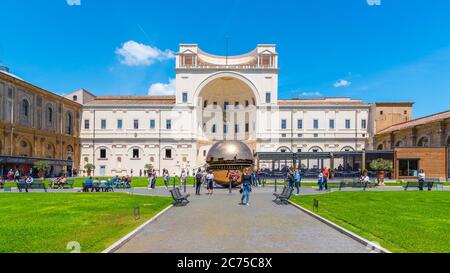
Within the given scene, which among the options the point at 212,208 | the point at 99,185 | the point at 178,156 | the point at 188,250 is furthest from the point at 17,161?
the point at 188,250

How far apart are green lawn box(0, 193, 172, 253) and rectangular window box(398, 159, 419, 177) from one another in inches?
1304

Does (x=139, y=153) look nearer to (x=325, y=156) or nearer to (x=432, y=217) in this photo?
(x=325, y=156)

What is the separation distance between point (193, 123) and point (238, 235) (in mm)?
50504

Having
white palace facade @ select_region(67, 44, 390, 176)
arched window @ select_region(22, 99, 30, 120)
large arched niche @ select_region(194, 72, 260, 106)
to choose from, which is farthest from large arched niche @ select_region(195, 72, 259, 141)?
arched window @ select_region(22, 99, 30, 120)

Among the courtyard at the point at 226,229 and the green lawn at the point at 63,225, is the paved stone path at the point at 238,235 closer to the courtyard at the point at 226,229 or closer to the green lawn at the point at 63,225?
the courtyard at the point at 226,229

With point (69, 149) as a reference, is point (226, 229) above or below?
below

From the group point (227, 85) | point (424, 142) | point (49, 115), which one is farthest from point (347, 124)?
point (49, 115)

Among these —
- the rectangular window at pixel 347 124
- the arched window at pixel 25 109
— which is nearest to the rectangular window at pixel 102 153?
the arched window at pixel 25 109

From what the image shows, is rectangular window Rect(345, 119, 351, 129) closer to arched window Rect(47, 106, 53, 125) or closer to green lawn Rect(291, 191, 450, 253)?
green lawn Rect(291, 191, 450, 253)

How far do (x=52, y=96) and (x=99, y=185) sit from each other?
31.5 m

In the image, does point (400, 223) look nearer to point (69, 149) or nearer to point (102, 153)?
point (69, 149)

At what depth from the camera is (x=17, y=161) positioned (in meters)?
38.7

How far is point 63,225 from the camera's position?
390 inches

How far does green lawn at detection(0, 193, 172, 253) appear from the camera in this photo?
7.51 meters
